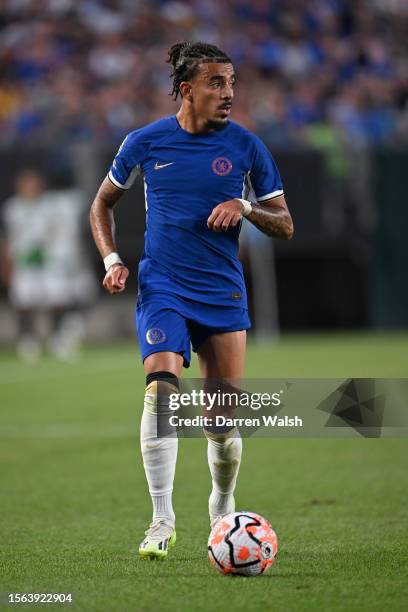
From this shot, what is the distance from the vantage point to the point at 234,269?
219 inches

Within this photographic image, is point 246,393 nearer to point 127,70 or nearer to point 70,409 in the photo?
point 70,409

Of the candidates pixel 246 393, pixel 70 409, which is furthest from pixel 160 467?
pixel 70 409

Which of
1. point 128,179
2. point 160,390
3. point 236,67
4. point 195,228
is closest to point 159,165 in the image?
point 128,179

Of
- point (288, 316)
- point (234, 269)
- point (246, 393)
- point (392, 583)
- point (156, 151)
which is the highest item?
point (288, 316)

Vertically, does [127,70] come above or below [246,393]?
above

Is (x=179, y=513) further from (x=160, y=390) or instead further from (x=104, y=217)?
(x=104, y=217)

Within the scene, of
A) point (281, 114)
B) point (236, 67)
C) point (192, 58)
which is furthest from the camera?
point (236, 67)

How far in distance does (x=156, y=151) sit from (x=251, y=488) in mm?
2790

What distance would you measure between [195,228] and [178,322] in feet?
1.49

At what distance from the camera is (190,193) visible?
5.44 m

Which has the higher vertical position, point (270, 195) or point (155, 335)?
point (270, 195)

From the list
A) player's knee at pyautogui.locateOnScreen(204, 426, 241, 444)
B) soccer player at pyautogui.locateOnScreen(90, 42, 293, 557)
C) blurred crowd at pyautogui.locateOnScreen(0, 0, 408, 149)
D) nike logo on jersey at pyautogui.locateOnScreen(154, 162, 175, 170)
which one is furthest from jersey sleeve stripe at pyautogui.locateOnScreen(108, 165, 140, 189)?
blurred crowd at pyautogui.locateOnScreen(0, 0, 408, 149)

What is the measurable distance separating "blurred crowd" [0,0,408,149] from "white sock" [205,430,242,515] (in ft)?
49.8

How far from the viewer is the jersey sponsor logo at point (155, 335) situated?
5.29 m
